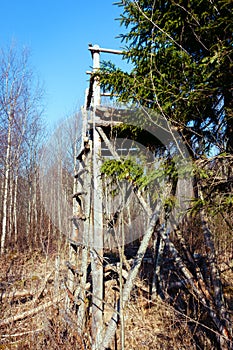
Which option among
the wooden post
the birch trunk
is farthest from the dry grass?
the birch trunk

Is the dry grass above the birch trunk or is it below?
below

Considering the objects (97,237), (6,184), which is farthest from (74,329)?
(6,184)

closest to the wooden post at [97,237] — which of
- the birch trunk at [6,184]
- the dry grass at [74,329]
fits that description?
the dry grass at [74,329]

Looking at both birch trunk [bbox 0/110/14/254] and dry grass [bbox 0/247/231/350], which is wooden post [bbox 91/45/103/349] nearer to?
dry grass [bbox 0/247/231/350]

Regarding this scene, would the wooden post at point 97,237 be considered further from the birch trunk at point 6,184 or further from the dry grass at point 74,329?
the birch trunk at point 6,184

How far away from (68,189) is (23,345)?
12.7 metres

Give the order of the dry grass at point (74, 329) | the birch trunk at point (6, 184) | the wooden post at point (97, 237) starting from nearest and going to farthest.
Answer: the dry grass at point (74, 329), the wooden post at point (97, 237), the birch trunk at point (6, 184)

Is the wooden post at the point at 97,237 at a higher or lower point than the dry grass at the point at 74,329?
higher

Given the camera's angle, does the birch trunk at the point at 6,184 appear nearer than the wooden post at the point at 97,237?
No

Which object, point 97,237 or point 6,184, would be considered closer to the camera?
point 97,237

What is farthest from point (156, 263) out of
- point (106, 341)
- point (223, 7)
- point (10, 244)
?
point (10, 244)

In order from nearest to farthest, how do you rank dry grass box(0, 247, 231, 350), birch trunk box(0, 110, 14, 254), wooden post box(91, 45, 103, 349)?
dry grass box(0, 247, 231, 350), wooden post box(91, 45, 103, 349), birch trunk box(0, 110, 14, 254)

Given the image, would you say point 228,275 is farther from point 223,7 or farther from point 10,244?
point 10,244

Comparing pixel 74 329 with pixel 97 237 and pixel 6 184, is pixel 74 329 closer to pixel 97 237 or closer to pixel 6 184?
pixel 97 237
